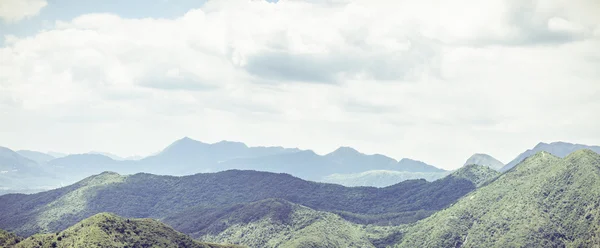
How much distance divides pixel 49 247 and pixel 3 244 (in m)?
15.9

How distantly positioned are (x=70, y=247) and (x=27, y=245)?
1439 cm

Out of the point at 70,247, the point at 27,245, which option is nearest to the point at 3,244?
the point at 27,245

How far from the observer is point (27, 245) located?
198750 mm

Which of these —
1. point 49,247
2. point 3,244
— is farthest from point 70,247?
point 3,244

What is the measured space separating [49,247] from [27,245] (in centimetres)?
723

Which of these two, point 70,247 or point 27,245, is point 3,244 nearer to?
point 27,245

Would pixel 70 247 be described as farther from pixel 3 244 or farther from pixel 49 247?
pixel 3 244

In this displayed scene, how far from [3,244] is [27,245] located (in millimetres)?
8862

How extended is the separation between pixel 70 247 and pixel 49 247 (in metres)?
7.22

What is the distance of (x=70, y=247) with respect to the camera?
19975 centimetres

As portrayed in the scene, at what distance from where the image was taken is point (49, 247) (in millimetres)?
199750
